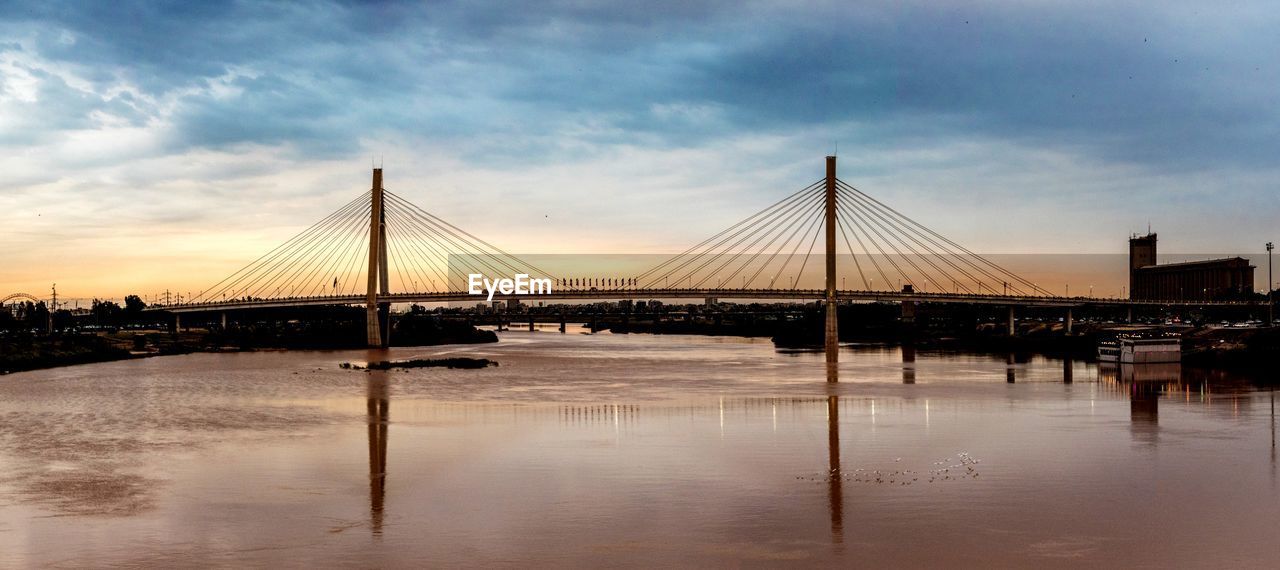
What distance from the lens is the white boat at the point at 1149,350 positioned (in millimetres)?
55500

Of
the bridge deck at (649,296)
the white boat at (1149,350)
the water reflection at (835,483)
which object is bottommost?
the water reflection at (835,483)

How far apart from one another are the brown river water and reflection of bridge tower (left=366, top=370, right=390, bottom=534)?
0.35 feet

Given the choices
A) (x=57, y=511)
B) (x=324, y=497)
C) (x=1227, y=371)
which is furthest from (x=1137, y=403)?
(x=57, y=511)

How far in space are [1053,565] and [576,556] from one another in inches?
235

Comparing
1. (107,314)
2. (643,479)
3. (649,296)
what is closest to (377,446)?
(643,479)

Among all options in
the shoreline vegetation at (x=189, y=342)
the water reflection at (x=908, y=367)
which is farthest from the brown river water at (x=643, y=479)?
the shoreline vegetation at (x=189, y=342)

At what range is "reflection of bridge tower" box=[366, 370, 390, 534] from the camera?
16.3 metres

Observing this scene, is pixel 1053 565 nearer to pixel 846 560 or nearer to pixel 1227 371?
pixel 846 560

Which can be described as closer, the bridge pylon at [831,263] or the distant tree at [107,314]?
the bridge pylon at [831,263]

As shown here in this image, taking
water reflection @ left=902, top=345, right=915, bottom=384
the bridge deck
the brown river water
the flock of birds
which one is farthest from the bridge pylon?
the flock of birds

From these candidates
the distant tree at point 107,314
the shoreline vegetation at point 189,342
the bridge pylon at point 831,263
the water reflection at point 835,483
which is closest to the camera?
the water reflection at point 835,483

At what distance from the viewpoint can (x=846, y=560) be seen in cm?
1316

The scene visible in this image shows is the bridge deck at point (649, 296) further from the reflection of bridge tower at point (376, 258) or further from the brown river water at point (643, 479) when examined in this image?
the brown river water at point (643, 479)

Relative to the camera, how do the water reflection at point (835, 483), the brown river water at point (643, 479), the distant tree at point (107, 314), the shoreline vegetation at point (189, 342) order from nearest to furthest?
the brown river water at point (643, 479)
the water reflection at point (835, 483)
the shoreline vegetation at point (189, 342)
the distant tree at point (107, 314)
